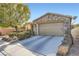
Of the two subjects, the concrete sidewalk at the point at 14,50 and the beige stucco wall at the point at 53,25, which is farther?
the beige stucco wall at the point at 53,25

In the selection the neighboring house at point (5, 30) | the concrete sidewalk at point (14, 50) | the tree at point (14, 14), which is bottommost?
the concrete sidewalk at point (14, 50)

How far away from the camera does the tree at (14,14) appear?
16.3 feet

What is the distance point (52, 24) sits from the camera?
521 centimetres

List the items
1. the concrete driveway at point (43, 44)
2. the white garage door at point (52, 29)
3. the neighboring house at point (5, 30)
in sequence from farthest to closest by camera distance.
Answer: the white garage door at point (52, 29) < the neighboring house at point (5, 30) < the concrete driveway at point (43, 44)

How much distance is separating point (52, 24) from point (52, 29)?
0.13 metres

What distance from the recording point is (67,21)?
5008 mm

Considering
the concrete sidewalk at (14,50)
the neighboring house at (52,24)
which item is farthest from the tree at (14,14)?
the concrete sidewalk at (14,50)

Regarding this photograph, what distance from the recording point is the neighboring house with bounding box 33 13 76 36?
5.00m

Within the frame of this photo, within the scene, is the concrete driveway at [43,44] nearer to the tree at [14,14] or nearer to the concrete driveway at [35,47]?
the concrete driveway at [35,47]

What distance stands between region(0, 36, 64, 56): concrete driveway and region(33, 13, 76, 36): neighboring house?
0.17 m

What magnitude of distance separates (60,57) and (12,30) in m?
1.38

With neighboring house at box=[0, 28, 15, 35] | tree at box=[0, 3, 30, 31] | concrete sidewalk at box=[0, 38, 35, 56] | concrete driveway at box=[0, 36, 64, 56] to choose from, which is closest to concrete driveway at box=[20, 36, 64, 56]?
concrete driveway at box=[0, 36, 64, 56]

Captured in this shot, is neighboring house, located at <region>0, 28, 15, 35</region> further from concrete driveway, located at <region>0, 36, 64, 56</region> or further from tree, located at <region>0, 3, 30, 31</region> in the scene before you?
concrete driveway, located at <region>0, 36, 64, 56</region>

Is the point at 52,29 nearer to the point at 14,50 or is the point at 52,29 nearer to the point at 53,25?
the point at 53,25
